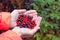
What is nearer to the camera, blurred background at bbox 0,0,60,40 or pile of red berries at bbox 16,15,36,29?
pile of red berries at bbox 16,15,36,29

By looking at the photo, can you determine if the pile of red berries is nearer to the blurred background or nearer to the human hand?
the human hand

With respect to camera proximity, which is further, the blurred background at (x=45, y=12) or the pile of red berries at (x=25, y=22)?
the blurred background at (x=45, y=12)

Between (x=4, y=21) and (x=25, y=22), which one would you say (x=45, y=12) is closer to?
(x=25, y=22)

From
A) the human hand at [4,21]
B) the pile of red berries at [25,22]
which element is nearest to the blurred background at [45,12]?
the pile of red berries at [25,22]

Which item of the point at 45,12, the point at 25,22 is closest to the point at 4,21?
the point at 25,22

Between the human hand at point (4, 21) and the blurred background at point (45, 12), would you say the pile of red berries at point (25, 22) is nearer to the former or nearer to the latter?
the human hand at point (4, 21)

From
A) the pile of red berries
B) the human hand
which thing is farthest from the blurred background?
the human hand
